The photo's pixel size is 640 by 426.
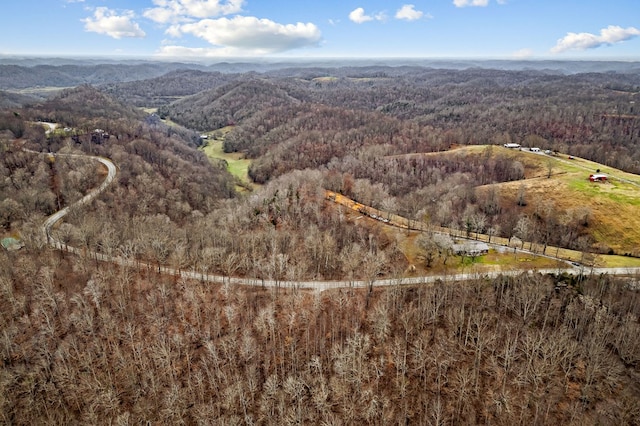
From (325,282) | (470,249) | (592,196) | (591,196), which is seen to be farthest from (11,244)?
(592,196)

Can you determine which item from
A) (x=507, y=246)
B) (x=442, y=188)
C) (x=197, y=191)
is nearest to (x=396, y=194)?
(x=442, y=188)

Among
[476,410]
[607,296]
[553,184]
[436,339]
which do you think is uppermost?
[553,184]

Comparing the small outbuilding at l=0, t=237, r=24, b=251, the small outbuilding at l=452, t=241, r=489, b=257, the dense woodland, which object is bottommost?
the dense woodland

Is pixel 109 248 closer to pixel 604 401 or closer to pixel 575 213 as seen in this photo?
pixel 604 401

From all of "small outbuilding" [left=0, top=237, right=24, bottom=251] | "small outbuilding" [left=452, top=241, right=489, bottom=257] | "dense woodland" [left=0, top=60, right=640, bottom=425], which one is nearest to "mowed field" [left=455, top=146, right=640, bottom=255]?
"dense woodland" [left=0, top=60, right=640, bottom=425]

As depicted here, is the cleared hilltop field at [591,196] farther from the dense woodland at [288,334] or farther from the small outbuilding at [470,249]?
the small outbuilding at [470,249]

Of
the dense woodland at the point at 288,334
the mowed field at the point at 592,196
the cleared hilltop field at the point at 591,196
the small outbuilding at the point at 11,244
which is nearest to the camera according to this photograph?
the dense woodland at the point at 288,334

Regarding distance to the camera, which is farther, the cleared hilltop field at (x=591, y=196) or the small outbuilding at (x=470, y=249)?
the cleared hilltop field at (x=591, y=196)

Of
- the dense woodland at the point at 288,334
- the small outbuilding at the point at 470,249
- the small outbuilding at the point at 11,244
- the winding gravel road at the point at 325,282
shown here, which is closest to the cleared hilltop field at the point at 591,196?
the dense woodland at the point at 288,334

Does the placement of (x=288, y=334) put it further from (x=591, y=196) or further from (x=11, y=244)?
(x=591, y=196)

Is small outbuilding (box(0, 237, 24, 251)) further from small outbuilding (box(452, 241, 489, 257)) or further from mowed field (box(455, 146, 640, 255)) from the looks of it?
mowed field (box(455, 146, 640, 255))

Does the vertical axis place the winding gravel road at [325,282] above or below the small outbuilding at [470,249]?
below
